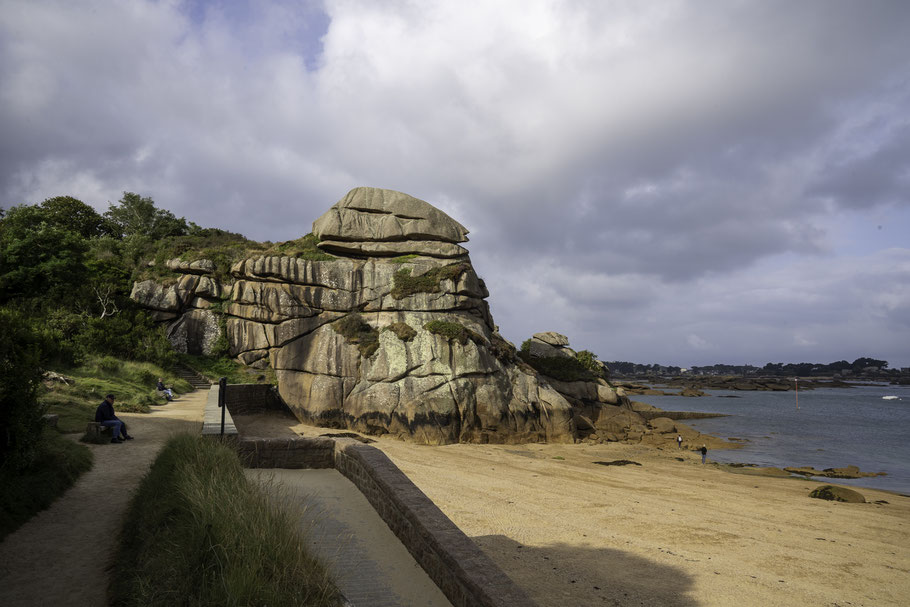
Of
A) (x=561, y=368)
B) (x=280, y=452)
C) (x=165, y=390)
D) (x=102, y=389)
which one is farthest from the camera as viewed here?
(x=561, y=368)

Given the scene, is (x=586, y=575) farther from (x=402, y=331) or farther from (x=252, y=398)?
(x=252, y=398)

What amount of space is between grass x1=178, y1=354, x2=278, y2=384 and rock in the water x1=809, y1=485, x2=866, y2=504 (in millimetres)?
26408

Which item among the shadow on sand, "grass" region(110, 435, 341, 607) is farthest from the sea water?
"grass" region(110, 435, 341, 607)

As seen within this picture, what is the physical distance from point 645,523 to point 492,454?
441 inches

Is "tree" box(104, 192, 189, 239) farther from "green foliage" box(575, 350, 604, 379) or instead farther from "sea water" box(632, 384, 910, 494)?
"sea water" box(632, 384, 910, 494)

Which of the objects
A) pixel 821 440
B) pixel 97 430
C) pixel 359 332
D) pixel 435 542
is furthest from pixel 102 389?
pixel 821 440

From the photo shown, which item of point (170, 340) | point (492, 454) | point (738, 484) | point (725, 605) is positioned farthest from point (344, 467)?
point (170, 340)

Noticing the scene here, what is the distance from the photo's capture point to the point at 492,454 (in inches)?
929

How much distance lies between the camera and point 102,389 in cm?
1953

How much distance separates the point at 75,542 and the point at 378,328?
2073 centimetres

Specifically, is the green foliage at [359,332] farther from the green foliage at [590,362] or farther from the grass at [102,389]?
the green foliage at [590,362]

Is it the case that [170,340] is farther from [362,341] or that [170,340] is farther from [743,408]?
[743,408]

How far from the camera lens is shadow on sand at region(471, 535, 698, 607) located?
786 centimetres

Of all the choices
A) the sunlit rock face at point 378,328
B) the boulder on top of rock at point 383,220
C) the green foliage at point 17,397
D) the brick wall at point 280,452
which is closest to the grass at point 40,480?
the green foliage at point 17,397
